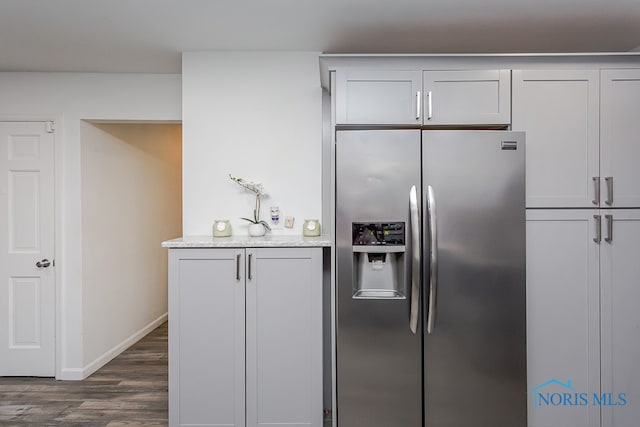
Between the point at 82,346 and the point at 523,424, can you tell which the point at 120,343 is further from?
the point at 523,424

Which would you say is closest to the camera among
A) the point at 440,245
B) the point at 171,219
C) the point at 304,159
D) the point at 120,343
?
the point at 440,245

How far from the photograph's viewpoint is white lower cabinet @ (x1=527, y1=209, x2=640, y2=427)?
2203mm

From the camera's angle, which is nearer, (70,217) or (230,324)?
(230,324)

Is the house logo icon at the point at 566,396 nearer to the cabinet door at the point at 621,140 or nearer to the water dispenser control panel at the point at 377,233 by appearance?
the cabinet door at the point at 621,140

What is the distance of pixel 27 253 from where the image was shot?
3.25m

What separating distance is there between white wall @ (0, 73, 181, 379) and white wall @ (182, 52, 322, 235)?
548 millimetres

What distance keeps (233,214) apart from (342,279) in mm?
1067

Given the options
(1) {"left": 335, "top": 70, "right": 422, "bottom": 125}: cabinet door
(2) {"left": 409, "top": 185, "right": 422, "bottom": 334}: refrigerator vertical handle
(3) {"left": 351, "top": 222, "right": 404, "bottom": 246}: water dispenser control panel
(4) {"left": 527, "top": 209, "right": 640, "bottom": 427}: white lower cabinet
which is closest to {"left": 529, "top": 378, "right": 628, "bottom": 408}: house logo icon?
(4) {"left": 527, "top": 209, "right": 640, "bottom": 427}: white lower cabinet

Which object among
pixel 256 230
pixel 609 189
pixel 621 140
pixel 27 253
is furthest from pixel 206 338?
pixel 621 140

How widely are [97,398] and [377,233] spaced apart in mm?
2445

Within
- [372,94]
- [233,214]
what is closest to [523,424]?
[372,94]

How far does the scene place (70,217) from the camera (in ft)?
10.7

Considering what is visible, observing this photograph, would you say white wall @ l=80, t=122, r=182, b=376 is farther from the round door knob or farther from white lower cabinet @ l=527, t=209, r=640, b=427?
white lower cabinet @ l=527, t=209, r=640, b=427

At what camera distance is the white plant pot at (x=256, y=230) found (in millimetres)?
2629
